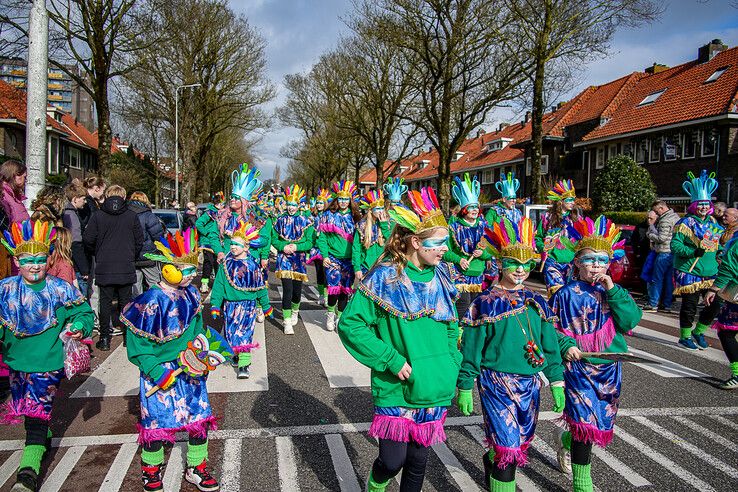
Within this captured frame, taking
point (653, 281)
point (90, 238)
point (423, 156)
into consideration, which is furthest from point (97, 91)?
point (423, 156)

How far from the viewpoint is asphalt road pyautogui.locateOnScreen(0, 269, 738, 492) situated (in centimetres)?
417

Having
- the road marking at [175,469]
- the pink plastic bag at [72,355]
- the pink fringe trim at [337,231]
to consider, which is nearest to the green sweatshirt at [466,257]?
the pink fringe trim at [337,231]

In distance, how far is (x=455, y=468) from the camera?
4.36m

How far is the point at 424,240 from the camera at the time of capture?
3355 mm

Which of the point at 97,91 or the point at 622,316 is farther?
the point at 97,91

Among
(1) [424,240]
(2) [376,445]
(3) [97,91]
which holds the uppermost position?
(3) [97,91]

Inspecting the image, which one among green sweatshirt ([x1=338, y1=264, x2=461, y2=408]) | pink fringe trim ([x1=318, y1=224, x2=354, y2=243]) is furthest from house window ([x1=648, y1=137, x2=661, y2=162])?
green sweatshirt ([x1=338, y1=264, x2=461, y2=408])

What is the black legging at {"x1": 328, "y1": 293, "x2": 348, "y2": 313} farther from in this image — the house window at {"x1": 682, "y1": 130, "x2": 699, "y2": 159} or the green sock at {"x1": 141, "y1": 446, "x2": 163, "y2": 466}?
the house window at {"x1": 682, "y1": 130, "x2": 699, "y2": 159}

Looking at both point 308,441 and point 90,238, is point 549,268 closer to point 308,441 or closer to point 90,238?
point 308,441

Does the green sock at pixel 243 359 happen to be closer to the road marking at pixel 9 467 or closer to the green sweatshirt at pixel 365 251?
the road marking at pixel 9 467

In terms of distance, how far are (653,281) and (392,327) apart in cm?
977

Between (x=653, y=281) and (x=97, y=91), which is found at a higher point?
(x=97, y=91)

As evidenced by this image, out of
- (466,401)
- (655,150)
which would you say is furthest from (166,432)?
(655,150)

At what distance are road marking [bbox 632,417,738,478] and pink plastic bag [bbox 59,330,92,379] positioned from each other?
188 inches
